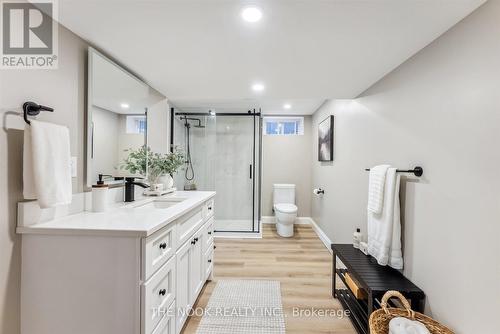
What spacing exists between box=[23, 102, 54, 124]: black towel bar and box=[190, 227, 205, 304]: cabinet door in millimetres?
1297

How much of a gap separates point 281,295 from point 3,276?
6.55 ft

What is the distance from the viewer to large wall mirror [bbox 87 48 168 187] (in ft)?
5.38

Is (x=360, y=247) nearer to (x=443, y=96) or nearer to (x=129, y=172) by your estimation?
(x=443, y=96)

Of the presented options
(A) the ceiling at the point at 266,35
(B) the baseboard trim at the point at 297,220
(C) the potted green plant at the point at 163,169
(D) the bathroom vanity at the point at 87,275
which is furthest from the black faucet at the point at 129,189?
(B) the baseboard trim at the point at 297,220

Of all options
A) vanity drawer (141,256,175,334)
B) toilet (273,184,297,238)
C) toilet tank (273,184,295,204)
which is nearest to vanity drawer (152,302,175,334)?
vanity drawer (141,256,175,334)

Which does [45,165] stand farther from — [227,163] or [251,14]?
[227,163]

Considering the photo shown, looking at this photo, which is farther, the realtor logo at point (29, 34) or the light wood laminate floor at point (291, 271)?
the light wood laminate floor at point (291, 271)

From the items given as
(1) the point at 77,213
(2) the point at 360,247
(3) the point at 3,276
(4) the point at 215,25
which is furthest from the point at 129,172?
(2) the point at 360,247

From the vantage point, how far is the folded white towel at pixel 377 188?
1.80 metres

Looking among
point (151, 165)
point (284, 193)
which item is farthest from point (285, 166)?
point (151, 165)

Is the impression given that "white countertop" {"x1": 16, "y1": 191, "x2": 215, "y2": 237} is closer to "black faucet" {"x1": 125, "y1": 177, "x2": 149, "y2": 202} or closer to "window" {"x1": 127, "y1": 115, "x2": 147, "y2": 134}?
"black faucet" {"x1": 125, "y1": 177, "x2": 149, "y2": 202}

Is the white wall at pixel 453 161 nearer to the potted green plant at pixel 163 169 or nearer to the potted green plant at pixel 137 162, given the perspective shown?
the potted green plant at pixel 163 169

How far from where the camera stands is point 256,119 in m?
4.23

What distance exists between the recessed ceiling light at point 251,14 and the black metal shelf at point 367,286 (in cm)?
181
